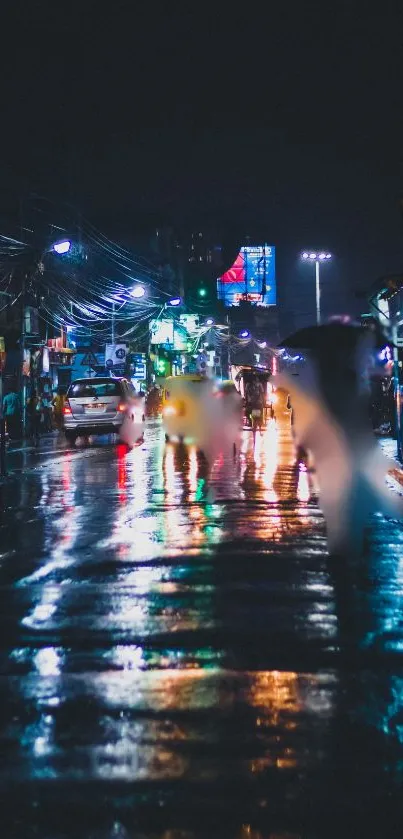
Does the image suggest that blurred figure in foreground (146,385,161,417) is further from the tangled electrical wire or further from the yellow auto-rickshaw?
the yellow auto-rickshaw

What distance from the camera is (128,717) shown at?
15.3 ft

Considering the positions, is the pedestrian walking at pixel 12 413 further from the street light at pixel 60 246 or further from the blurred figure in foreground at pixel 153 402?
the blurred figure in foreground at pixel 153 402

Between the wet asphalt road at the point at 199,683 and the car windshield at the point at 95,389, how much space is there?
1756 centimetres

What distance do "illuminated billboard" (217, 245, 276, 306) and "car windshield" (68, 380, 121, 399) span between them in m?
69.8

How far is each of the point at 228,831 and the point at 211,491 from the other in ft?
39.5

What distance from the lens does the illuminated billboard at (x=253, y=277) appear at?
321 feet

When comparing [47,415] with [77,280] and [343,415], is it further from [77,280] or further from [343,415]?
[343,415]

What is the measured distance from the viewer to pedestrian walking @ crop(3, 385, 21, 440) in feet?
109

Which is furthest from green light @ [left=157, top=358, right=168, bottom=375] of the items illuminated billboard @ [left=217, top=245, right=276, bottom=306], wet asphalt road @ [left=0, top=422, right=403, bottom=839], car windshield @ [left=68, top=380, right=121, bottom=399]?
wet asphalt road @ [left=0, top=422, right=403, bottom=839]

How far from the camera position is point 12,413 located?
3369cm

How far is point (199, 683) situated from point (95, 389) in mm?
24032

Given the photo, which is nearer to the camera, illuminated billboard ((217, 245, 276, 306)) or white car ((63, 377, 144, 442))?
white car ((63, 377, 144, 442))

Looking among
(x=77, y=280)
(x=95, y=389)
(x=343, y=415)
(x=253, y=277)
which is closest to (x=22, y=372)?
(x=95, y=389)

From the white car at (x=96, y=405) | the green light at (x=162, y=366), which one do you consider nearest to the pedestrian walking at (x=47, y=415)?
the white car at (x=96, y=405)
